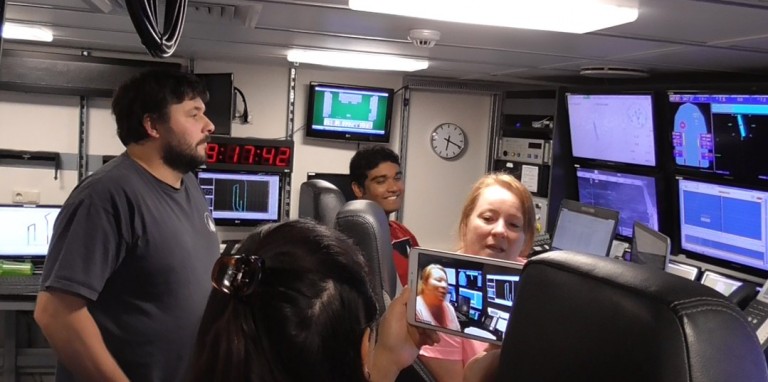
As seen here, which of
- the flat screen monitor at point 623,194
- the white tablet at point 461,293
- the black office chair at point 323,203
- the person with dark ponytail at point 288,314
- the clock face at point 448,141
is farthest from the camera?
the clock face at point 448,141

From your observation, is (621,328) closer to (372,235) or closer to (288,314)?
(288,314)

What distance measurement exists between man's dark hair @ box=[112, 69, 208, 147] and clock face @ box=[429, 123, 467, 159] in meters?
2.95

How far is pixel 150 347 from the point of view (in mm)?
1661

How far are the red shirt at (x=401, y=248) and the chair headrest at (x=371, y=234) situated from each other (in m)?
0.34

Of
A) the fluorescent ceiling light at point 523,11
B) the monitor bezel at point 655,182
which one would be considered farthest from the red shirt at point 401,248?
the monitor bezel at point 655,182

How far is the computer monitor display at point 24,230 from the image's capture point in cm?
367

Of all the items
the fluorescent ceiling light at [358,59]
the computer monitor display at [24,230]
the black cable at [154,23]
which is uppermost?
the fluorescent ceiling light at [358,59]

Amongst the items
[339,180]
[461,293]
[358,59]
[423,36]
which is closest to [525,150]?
[339,180]

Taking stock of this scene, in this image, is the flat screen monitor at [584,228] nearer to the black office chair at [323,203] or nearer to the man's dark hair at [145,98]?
the black office chair at [323,203]

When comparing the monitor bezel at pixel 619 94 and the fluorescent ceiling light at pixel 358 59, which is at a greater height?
the fluorescent ceiling light at pixel 358 59

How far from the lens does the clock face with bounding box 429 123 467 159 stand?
4723 millimetres

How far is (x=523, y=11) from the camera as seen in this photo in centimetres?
171

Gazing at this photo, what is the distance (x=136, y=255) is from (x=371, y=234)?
61 cm

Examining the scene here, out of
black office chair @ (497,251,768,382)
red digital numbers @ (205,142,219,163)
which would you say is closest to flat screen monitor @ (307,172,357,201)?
red digital numbers @ (205,142,219,163)
